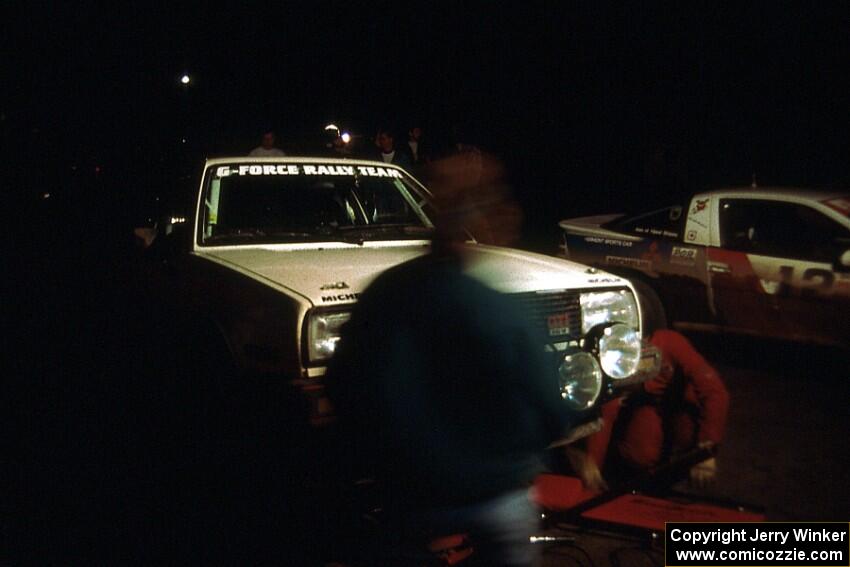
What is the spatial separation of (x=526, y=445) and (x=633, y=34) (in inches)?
511

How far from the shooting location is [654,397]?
4.17 metres

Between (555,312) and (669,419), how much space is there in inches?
50.2

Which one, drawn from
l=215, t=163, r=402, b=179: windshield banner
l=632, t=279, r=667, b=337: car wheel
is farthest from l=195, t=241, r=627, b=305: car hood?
l=632, t=279, r=667, b=337: car wheel

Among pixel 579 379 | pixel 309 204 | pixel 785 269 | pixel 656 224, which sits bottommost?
pixel 579 379

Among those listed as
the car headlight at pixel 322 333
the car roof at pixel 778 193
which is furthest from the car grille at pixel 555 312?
the car roof at pixel 778 193

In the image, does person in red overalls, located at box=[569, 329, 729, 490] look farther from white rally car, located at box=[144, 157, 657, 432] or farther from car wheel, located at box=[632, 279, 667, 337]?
car wheel, located at box=[632, 279, 667, 337]

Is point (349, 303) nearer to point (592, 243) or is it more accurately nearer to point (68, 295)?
point (592, 243)

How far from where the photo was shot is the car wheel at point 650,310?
5.91 meters

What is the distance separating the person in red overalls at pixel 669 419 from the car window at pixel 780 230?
2.18m

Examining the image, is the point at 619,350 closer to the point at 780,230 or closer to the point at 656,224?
the point at 780,230

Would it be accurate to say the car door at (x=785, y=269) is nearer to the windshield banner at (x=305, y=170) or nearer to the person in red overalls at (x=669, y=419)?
the person in red overalls at (x=669, y=419)

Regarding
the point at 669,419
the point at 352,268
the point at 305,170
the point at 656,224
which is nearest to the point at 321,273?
the point at 352,268

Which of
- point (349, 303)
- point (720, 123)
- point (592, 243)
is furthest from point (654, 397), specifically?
point (720, 123)

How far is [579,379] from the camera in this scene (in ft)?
9.91
